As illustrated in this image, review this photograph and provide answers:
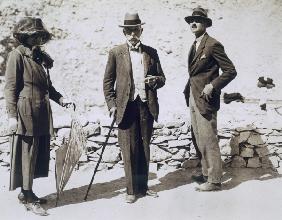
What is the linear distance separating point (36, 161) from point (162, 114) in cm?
259

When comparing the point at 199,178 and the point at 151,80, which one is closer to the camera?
the point at 151,80

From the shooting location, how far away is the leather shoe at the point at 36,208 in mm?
4559

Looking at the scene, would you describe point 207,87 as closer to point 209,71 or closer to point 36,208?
point 209,71

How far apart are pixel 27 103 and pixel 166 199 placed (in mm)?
1949

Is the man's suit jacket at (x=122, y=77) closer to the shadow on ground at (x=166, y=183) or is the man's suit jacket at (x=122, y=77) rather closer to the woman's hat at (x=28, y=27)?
the woman's hat at (x=28, y=27)

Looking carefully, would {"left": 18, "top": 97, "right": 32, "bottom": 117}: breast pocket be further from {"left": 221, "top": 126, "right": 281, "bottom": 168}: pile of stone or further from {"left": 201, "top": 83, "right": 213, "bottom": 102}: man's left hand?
{"left": 221, "top": 126, "right": 281, "bottom": 168}: pile of stone

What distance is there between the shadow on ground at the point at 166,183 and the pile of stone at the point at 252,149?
0.11 m

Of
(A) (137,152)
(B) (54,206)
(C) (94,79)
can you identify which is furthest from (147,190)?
(C) (94,79)

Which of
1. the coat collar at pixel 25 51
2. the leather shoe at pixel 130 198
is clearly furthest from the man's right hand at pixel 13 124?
the leather shoe at pixel 130 198

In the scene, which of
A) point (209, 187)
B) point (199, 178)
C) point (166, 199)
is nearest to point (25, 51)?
point (166, 199)

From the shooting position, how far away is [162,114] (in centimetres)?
693

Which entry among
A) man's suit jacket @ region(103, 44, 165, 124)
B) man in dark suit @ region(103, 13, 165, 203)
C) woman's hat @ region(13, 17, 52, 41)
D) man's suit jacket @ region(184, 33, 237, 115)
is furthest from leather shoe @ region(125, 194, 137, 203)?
woman's hat @ region(13, 17, 52, 41)

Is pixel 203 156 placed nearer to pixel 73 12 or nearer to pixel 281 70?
pixel 281 70

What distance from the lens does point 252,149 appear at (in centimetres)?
630
